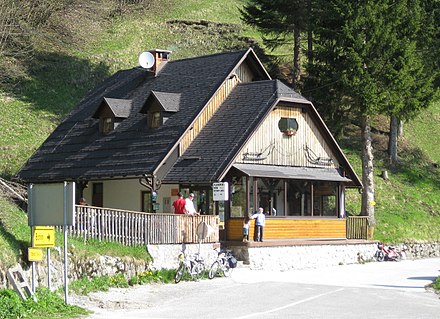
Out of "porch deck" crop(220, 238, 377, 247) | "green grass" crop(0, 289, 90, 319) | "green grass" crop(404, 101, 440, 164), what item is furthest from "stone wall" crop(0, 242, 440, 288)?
"green grass" crop(404, 101, 440, 164)

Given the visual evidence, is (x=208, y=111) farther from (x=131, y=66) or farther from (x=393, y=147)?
(x=131, y=66)

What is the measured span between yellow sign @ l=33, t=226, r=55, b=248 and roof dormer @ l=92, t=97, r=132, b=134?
677 inches

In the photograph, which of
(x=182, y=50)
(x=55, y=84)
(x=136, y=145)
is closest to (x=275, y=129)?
(x=136, y=145)

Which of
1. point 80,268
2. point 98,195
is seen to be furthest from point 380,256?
point 80,268

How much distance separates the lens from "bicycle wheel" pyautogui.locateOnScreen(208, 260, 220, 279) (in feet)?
92.6

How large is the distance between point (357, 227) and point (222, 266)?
42.4 ft

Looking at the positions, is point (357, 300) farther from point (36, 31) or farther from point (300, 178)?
point (36, 31)

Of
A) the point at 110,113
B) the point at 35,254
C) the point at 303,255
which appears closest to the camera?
the point at 35,254

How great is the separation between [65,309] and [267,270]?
13742mm

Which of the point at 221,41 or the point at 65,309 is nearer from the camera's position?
the point at 65,309

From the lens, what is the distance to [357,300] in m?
23.0

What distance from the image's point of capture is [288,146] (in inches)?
1446

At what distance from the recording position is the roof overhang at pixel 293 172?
34.2 meters

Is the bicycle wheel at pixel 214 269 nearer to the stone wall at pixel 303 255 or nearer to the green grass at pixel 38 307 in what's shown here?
the stone wall at pixel 303 255
